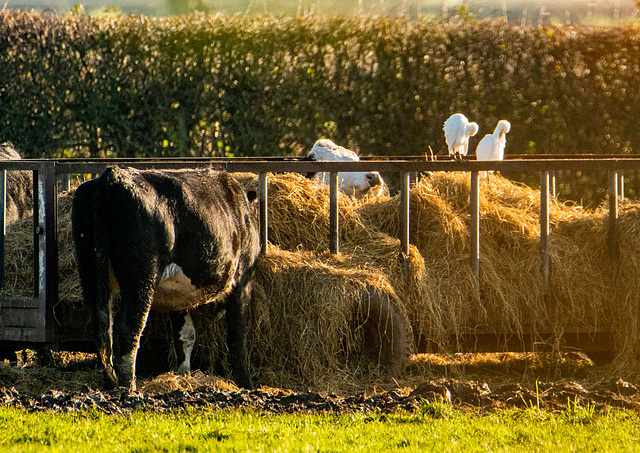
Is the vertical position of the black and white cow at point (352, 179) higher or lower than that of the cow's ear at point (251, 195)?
higher

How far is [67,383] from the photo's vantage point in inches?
273

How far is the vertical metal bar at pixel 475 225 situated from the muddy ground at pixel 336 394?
79cm

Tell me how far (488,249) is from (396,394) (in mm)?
2221

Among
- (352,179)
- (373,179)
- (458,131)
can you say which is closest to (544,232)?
(373,179)

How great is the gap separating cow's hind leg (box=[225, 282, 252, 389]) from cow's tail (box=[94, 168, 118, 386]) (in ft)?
3.69

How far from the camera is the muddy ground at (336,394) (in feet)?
18.7

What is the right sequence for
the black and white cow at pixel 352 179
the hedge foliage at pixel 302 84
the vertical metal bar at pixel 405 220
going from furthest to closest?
the hedge foliage at pixel 302 84
the black and white cow at pixel 352 179
the vertical metal bar at pixel 405 220

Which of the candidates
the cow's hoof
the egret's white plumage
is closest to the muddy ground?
the cow's hoof

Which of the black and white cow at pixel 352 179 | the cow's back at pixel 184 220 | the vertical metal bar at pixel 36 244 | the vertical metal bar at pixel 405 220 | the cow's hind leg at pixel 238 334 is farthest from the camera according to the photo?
the black and white cow at pixel 352 179

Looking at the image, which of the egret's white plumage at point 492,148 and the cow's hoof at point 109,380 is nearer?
the cow's hoof at point 109,380

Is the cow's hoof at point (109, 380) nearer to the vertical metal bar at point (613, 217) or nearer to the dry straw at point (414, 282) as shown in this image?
the dry straw at point (414, 282)

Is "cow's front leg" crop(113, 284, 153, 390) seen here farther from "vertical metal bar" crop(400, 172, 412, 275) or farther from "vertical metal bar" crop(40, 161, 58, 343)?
"vertical metal bar" crop(400, 172, 412, 275)

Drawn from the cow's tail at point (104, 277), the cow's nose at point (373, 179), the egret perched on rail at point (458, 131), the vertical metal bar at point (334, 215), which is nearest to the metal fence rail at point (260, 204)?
the vertical metal bar at point (334, 215)

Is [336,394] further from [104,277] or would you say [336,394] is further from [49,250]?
[49,250]
